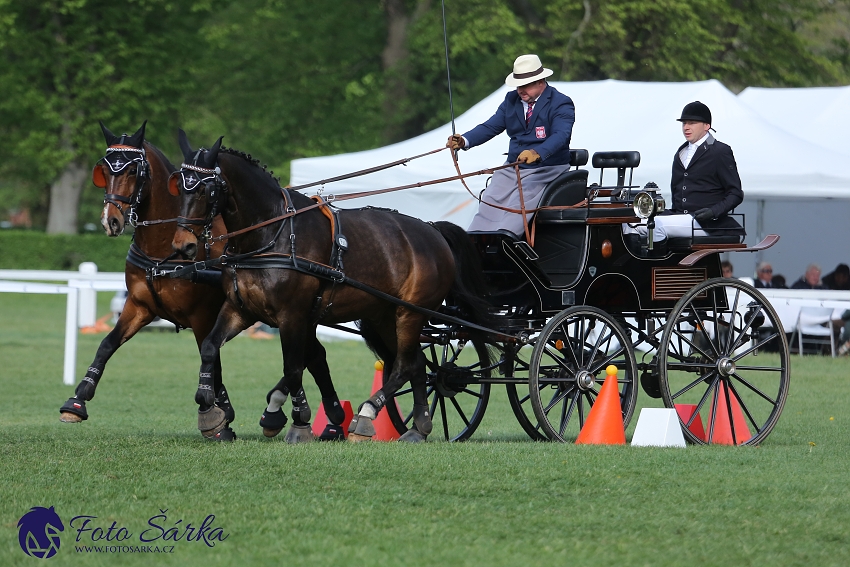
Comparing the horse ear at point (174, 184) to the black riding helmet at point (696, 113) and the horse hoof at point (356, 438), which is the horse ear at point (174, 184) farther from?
the black riding helmet at point (696, 113)

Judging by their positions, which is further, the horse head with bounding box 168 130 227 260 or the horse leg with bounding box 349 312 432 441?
the horse leg with bounding box 349 312 432 441

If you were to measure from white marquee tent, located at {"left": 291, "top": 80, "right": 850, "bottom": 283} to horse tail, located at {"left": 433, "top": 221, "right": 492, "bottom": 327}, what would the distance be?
8.65 meters

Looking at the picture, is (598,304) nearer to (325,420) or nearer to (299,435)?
(325,420)

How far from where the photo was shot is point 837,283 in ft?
60.0

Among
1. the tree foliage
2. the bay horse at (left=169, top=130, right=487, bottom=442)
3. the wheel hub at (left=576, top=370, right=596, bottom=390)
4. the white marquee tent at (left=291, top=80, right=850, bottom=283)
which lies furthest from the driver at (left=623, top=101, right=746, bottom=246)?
the tree foliage

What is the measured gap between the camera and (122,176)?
8.10 m

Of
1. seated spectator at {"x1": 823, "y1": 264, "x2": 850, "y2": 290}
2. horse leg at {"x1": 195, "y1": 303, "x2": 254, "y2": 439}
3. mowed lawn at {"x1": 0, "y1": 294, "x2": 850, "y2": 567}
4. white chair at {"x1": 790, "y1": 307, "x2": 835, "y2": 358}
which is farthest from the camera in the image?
seated spectator at {"x1": 823, "y1": 264, "x2": 850, "y2": 290}

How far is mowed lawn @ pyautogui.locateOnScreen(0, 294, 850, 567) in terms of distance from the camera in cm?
527

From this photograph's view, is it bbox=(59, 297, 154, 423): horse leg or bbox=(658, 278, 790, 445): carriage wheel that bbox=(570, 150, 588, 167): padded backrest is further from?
bbox=(59, 297, 154, 423): horse leg

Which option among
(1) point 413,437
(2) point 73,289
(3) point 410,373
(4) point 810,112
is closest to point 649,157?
(4) point 810,112

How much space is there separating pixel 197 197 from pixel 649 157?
10.9 meters

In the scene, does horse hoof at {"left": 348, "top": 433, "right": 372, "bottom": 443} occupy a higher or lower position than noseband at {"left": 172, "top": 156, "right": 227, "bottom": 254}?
lower

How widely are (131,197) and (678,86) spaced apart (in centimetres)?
1265

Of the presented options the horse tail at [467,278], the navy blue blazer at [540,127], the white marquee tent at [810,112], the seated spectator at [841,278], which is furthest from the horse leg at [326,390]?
the white marquee tent at [810,112]
